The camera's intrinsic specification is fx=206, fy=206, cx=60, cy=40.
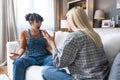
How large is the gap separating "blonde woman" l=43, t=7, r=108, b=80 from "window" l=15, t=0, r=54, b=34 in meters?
3.60

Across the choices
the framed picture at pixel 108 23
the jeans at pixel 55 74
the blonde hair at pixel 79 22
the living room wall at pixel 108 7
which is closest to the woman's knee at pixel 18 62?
the jeans at pixel 55 74

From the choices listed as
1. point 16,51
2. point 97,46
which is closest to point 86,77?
point 97,46

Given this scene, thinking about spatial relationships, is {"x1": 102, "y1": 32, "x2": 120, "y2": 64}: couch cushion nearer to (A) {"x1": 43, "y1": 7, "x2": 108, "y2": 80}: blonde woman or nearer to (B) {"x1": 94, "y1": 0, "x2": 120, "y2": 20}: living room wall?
(A) {"x1": 43, "y1": 7, "x2": 108, "y2": 80}: blonde woman

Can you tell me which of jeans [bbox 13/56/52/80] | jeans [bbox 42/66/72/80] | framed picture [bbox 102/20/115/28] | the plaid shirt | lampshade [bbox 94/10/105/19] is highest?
lampshade [bbox 94/10/105/19]

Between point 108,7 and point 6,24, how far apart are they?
242 centimetres

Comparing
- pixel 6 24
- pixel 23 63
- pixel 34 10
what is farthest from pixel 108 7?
pixel 23 63

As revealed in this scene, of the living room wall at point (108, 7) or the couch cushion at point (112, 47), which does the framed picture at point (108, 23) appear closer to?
the living room wall at point (108, 7)

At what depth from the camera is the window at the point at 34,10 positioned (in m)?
5.15

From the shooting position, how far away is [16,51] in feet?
10.5

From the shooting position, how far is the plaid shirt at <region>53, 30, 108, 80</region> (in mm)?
1646

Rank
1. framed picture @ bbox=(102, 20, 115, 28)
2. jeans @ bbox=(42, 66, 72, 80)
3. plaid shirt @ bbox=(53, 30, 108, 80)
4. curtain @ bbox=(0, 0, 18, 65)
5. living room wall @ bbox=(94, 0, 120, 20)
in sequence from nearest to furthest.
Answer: plaid shirt @ bbox=(53, 30, 108, 80)
jeans @ bbox=(42, 66, 72, 80)
framed picture @ bbox=(102, 20, 115, 28)
living room wall @ bbox=(94, 0, 120, 20)
curtain @ bbox=(0, 0, 18, 65)

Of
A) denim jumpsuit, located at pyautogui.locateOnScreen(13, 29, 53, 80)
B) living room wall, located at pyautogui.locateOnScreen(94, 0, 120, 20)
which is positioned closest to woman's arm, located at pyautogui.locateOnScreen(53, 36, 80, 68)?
denim jumpsuit, located at pyautogui.locateOnScreen(13, 29, 53, 80)

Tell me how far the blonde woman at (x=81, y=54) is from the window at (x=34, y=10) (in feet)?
11.8

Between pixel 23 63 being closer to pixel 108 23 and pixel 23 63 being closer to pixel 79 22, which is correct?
pixel 79 22
